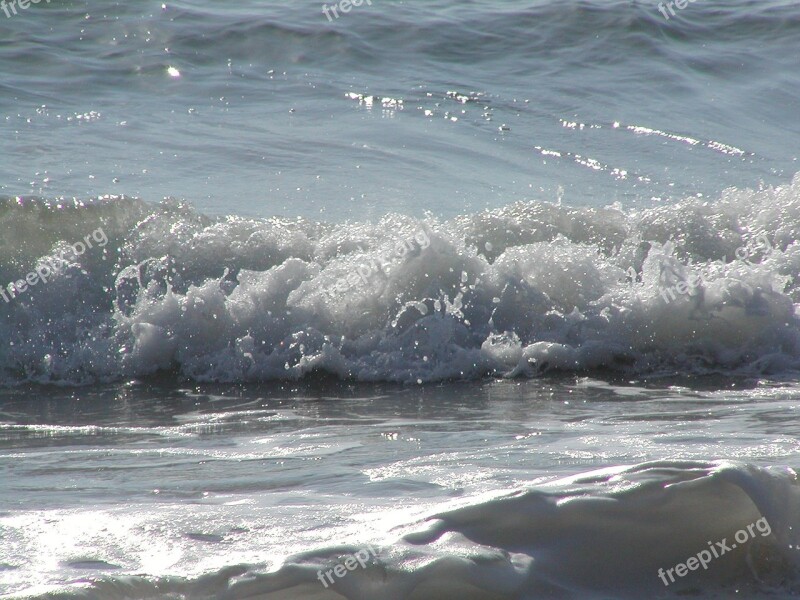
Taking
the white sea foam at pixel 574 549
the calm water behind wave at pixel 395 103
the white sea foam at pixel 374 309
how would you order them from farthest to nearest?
1. the calm water behind wave at pixel 395 103
2. the white sea foam at pixel 374 309
3. the white sea foam at pixel 574 549

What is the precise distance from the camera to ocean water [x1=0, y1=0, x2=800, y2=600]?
268cm

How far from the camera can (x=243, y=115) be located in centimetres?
1056

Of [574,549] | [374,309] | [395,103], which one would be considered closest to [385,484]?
[574,549]

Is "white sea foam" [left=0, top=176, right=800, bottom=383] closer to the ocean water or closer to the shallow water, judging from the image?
the ocean water

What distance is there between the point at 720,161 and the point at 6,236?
6.54 m

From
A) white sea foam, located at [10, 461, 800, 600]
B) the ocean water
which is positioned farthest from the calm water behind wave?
white sea foam, located at [10, 461, 800, 600]

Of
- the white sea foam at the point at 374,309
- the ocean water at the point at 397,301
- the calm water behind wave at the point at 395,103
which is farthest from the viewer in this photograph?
the calm water behind wave at the point at 395,103

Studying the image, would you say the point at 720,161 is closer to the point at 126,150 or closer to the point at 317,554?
the point at 126,150

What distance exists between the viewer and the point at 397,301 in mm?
6367

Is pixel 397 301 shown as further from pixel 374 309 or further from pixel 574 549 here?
pixel 574 549

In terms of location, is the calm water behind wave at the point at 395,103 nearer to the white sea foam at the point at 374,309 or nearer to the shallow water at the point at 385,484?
the white sea foam at the point at 374,309

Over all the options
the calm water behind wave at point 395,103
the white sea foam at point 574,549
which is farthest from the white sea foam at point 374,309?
the white sea foam at point 574,549

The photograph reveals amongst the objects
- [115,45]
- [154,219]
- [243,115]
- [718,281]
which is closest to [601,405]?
[718,281]

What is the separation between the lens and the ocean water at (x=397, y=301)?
106 inches
